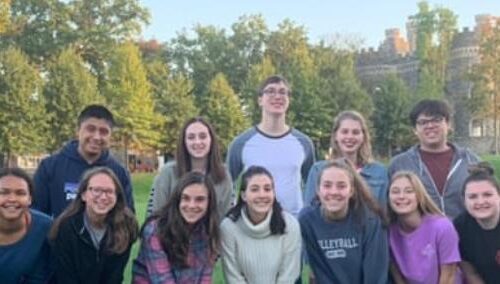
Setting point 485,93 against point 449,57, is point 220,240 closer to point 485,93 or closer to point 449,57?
point 485,93

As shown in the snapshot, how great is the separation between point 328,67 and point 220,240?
1836 inches

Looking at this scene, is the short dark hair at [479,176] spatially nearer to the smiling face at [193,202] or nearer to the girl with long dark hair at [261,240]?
the girl with long dark hair at [261,240]

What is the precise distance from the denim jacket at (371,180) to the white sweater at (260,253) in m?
0.39

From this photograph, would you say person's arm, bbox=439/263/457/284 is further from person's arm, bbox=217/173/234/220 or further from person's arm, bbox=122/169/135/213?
person's arm, bbox=122/169/135/213

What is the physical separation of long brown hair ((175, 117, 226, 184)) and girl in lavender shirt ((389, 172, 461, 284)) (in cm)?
139

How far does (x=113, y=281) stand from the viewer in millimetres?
5410

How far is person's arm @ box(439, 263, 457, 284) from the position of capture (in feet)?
17.9

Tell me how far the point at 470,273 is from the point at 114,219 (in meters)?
2.79

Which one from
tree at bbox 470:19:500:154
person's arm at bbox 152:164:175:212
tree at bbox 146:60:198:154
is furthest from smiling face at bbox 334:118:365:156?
tree at bbox 470:19:500:154

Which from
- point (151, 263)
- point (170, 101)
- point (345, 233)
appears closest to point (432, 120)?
point (345, 233)

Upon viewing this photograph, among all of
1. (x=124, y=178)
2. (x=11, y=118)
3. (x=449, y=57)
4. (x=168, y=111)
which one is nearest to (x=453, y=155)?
(x=124, y=178)

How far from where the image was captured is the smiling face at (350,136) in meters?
5.94

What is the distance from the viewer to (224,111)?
47.4m

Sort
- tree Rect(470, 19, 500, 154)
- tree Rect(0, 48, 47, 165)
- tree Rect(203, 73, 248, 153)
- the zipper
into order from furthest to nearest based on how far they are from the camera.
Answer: tree Rect(470, 19, 500, 154), tree Rect(203, 73, 248, 153), tree Rect(0, 48, 47, 165), the zipper
